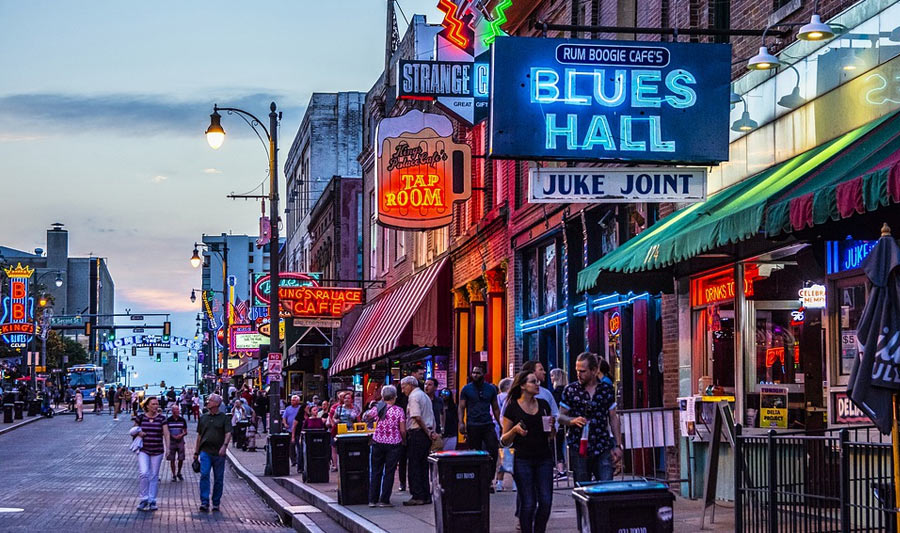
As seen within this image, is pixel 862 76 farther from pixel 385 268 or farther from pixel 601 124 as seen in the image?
pixel 385 268

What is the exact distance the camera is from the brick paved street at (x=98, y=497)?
1764 centimetres

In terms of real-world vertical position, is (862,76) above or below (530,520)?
above

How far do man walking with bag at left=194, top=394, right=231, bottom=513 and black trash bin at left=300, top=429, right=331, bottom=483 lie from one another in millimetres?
3417

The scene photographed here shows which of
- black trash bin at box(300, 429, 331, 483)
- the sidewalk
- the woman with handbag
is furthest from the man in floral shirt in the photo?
black trash bin at box(300, 429, 331, 483)

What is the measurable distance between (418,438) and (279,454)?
9264 millimetres

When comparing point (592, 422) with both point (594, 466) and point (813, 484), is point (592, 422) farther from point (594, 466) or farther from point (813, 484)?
point (813, 484)

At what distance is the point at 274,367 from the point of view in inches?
1289

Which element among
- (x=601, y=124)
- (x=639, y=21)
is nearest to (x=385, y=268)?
(x=639, y=21)

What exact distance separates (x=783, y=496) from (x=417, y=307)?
22.7m

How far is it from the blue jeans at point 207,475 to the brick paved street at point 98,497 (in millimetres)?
244

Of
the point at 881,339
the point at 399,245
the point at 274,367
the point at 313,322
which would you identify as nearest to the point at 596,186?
the point at 881,339

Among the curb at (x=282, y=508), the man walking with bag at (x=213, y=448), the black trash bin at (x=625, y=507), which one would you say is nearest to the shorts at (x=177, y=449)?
the curb at (x=282, y=508)

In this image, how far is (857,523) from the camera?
9.38 meters

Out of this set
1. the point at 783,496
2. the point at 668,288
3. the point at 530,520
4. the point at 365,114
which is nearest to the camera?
the point at 783,496
